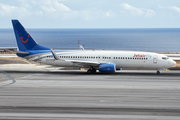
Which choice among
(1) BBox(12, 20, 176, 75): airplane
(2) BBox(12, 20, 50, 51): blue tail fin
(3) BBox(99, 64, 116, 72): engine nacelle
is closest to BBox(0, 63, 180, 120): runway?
(3) BBox(99, 64, 116, 72): engine nacelle

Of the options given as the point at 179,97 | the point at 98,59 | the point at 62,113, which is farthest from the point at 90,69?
the point at 62,113

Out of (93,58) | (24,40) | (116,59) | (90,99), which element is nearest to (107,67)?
(116,59)

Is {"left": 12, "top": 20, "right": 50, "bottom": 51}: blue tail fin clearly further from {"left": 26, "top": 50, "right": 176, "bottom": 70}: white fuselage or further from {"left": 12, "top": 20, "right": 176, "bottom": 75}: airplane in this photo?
{"left": 26, "top": 50, "right": 176, "bottom": 70}: white fuselage

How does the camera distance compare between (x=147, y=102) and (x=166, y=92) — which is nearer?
(x=147, y=102)

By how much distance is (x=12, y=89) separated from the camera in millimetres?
26766

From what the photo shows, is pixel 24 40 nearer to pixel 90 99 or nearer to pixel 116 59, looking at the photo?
pixel 116 59

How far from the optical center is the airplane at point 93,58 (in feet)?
126

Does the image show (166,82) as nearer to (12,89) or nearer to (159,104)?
(159,104)

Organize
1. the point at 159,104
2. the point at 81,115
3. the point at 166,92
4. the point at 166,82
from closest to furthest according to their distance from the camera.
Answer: the point at 81,115, the point at 159,104, the point at 166,92, the point at 166,82

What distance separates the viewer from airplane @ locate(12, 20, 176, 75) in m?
38.3

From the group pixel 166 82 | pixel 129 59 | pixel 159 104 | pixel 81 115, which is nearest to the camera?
pixel 81 115

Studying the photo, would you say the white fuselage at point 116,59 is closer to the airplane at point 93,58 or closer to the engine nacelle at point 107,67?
the airplane at point 93,58

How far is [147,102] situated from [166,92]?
4.77 meters

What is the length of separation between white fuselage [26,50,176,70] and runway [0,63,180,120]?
581 centimetres
